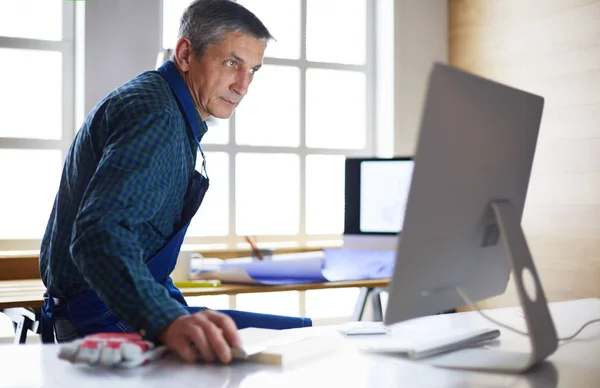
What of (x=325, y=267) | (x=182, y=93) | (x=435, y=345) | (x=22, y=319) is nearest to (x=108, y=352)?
(x=435, y=345)

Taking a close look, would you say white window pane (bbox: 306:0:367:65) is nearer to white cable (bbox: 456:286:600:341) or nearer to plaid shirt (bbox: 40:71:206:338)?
plaid shirt (bbox: 40:71:206:338)

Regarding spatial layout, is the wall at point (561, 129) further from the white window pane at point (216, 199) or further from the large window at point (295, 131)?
the white window pane at point (216, 199)

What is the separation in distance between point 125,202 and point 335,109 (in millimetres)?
3067

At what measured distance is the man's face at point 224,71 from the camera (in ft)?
6.26

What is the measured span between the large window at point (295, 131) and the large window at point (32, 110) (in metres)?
0.58

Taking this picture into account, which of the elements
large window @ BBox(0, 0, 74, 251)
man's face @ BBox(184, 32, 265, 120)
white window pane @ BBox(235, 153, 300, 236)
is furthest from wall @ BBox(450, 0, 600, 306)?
large window @ BBox(0, 0, 74, 251)

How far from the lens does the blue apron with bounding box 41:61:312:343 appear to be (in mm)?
1630

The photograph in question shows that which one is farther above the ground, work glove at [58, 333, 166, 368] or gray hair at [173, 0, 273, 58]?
gray hair at [173, 0, 273, 58]

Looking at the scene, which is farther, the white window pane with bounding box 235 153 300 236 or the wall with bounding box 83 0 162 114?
the white window pane with bounding box 235 153 300 236

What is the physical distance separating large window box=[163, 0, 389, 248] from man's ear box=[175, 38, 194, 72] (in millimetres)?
2006

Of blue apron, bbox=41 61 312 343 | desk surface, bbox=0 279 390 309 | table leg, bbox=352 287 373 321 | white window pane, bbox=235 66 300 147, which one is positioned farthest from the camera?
white window pane, bbox=235 66 300 147

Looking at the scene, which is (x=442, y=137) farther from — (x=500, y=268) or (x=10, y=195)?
(x=10, y=195)

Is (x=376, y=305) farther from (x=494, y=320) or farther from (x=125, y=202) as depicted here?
(x=125, y=202)

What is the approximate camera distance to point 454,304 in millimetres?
1312
